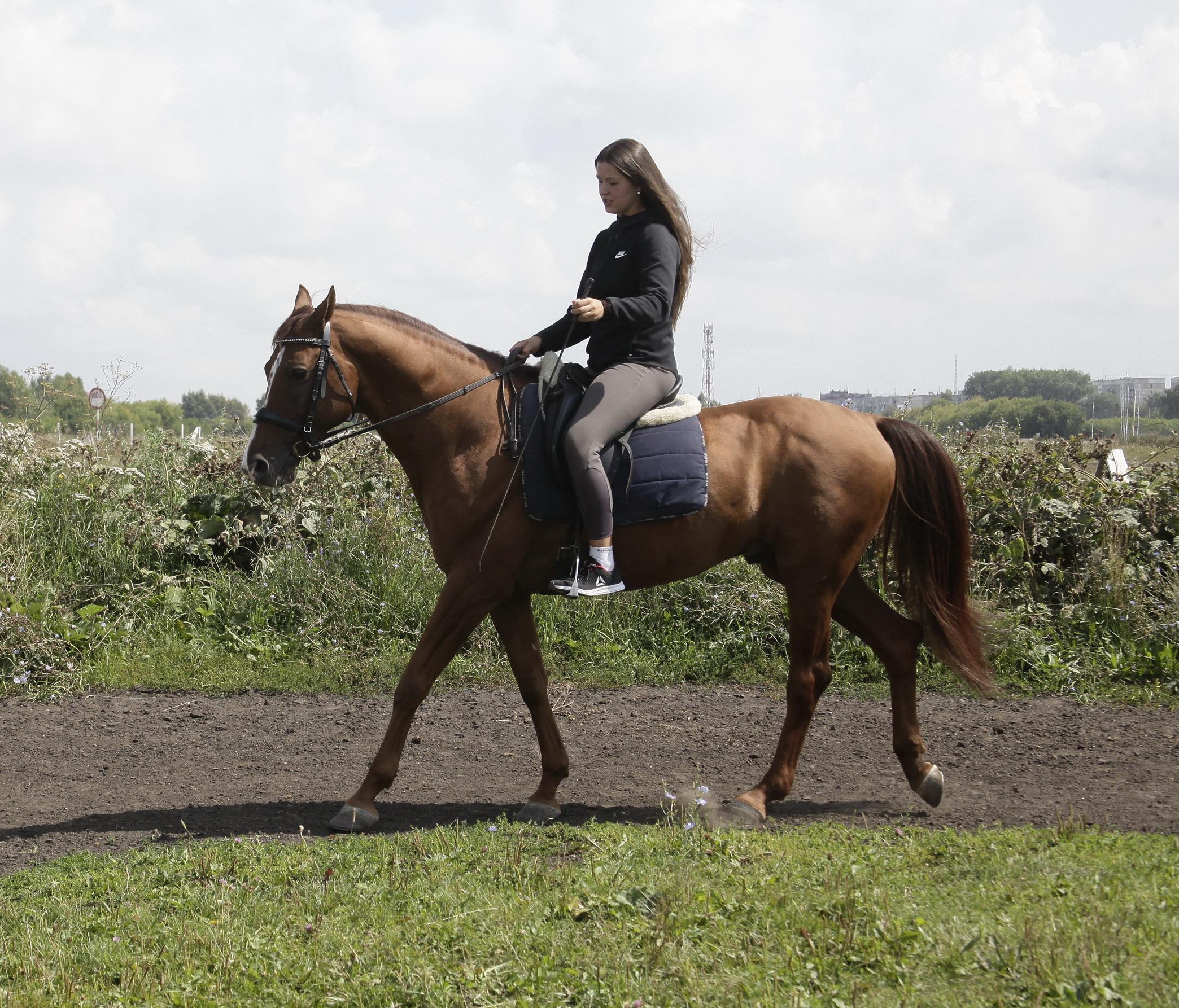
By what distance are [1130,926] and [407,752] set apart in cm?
419

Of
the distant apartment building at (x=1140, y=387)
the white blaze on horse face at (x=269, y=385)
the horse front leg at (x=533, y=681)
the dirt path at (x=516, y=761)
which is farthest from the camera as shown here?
the distant apartment building at (x=1140, y=387)

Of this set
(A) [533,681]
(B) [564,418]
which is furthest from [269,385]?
(A) [533,681]

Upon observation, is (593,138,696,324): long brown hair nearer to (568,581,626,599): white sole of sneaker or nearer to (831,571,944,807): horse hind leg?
(568,581,626,599): white sole of sneaker

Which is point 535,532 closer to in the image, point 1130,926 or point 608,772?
point 608,772

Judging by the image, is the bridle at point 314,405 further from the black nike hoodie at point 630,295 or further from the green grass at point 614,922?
the green grass at point 614,922

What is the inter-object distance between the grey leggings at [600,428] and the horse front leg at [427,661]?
611 mm

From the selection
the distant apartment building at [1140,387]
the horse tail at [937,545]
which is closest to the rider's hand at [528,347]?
the horse tail at [937,545]

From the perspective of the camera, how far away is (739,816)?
5109 millimetres

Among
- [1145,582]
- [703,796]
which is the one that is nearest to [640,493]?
[703,796]

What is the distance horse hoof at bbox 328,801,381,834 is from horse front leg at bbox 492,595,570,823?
0.71 m

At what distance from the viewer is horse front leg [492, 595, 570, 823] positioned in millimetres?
5379

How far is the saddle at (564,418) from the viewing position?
16.7ft

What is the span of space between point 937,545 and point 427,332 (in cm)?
282

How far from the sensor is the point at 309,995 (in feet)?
10.5
